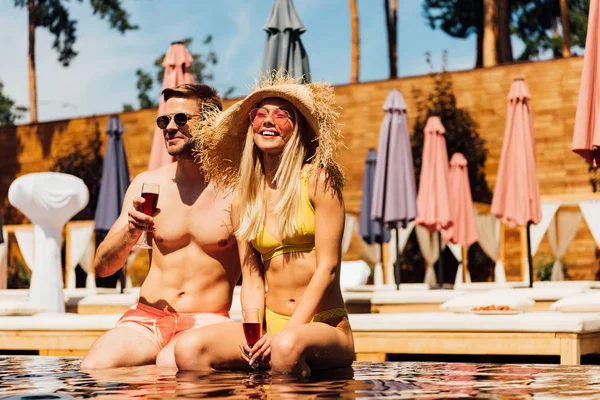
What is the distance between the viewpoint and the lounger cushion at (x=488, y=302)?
7.21m

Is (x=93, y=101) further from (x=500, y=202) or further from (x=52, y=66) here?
(x=500, y=202)

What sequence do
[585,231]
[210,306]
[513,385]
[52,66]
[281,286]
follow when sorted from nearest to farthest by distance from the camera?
[513,385]
[281,286]
[210,306]
[585,231]
[52,66]

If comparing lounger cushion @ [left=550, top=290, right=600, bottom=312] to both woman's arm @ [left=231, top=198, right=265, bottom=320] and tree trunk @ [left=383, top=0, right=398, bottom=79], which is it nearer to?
woman's arm @ [left=231, top=198, right=265, bottom=320]

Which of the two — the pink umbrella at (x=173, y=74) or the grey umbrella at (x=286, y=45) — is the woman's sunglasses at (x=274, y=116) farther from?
the pink umbrella at (x=173, y=74)

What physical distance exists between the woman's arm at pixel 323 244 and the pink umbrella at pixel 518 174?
7028mm

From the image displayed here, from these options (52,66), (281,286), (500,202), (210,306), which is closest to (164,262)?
(210,306)

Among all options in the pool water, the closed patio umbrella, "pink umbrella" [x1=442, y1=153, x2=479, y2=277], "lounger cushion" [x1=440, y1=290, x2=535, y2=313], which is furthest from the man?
"pink umbrella" [x1=442, y1=153, x2=479, y2=277]

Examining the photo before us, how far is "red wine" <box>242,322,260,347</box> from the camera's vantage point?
4074 millimetres

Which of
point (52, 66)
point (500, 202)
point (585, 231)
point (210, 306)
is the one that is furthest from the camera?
point (52, 66)

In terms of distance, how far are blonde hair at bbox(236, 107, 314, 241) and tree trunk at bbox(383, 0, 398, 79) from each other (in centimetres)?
1918

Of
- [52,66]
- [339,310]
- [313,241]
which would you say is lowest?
[339,310]

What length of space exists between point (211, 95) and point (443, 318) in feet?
7.67

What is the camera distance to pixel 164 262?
502 centimetres

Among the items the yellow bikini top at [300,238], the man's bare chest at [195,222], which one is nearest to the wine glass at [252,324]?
the yellow bikini top at [300,238]
